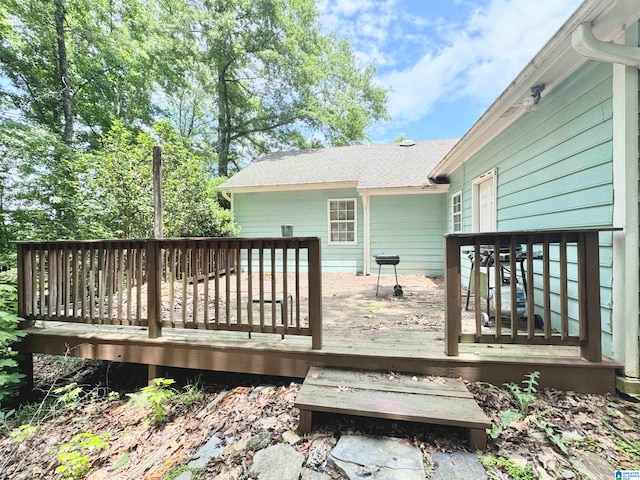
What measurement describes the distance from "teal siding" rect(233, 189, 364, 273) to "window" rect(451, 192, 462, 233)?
2.35 m

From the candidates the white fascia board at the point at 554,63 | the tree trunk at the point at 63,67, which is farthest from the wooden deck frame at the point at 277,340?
the tree trunk at the point at 63,67

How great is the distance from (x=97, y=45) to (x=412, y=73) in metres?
15.4

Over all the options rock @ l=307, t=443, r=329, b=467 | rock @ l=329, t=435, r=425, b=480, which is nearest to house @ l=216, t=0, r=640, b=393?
rock @ l=329, t=435, r=425, b=480

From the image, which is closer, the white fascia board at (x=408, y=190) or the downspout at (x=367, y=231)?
the white fascia board at (x=408, y=190)

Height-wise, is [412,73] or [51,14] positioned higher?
[412,73]

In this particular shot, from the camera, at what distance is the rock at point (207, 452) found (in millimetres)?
1710

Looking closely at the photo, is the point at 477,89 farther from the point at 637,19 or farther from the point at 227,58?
the point at 637,19

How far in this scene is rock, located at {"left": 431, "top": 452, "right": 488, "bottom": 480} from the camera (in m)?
1.41

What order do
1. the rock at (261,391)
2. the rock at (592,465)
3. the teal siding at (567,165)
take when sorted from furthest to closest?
the rock at (261,391)
the teal siding at (567,165)
the rock at (592,465)

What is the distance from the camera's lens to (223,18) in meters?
11.5

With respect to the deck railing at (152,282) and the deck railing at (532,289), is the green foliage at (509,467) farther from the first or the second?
the deck railing at (152,282)

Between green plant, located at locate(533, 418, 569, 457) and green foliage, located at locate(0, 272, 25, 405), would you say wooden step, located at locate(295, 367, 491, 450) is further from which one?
green foliage, located at locate(0, 272, 25, 405)

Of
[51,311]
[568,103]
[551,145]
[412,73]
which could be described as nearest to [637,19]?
[568,103]

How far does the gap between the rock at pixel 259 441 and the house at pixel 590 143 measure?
8.15 ft
